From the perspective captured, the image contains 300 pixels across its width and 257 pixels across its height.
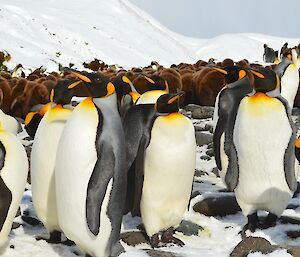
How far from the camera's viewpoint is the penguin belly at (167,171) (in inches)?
157

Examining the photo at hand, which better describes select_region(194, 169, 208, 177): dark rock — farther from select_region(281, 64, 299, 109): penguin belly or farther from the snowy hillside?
the snowy hillside

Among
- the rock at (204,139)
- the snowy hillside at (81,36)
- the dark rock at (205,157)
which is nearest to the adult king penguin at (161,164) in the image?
the dark rock at (205,157)

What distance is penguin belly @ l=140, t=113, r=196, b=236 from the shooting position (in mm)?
3994

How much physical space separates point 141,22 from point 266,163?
60.0 metres

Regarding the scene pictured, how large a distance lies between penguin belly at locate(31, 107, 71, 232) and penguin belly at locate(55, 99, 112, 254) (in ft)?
1.15

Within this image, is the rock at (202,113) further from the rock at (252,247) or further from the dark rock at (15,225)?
the rock at (252,247)

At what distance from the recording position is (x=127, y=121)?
423 centimetres

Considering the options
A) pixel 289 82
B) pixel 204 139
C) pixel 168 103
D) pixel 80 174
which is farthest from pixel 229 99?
pixel 289 82

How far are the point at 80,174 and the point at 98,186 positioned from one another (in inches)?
5.5

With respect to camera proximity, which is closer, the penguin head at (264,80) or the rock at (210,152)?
the penguin head at (264,80)

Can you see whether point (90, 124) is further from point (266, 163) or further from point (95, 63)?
point (95, 63)

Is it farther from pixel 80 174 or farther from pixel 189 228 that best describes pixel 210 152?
pixel 80 174

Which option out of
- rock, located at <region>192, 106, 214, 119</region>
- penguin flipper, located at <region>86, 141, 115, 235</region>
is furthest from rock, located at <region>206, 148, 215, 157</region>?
penguin flipper, located at <region>86, 141, 115, 235</region>

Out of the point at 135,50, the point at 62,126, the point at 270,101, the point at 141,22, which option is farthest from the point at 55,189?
the point at 141,22
